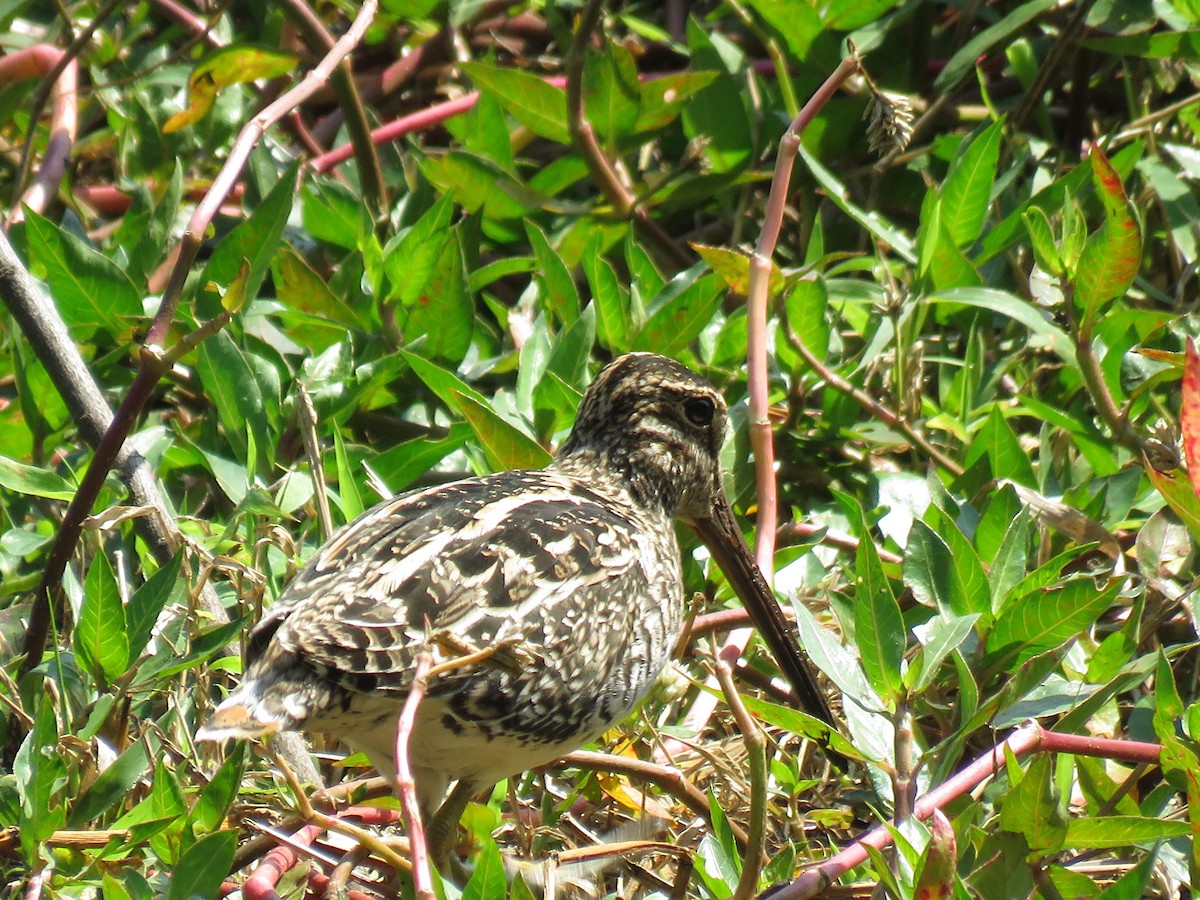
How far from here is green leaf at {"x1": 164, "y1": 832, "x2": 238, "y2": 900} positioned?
205cm

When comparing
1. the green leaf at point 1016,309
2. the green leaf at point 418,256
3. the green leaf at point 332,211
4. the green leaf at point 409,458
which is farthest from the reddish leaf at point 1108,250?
the green leaf at point 332,211

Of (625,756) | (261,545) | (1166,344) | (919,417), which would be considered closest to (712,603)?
(625,756)

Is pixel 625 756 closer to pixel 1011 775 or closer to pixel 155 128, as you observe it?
pixel 1011 775

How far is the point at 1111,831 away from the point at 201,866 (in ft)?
3.98

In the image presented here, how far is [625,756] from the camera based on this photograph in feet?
8.77

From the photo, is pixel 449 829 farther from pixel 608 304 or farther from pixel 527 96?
pixel 527 96

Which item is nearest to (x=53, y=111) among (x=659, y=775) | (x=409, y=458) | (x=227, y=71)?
(x=227, y=71)

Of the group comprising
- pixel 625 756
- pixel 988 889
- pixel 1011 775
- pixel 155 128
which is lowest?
pixel 625 756

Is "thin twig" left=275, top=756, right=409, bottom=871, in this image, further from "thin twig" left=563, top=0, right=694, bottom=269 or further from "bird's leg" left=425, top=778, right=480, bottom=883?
"thin twig" left=563, top=0, right=694, bottom=269

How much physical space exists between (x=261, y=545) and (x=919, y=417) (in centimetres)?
142

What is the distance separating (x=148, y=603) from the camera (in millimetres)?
2410

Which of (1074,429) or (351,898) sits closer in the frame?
(351,898)

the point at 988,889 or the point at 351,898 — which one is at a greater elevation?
the point at 988,889

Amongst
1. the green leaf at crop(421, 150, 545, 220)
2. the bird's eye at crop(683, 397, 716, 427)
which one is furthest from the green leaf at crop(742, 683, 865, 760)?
the green leaf at crop(421, 150, 545, 220)
